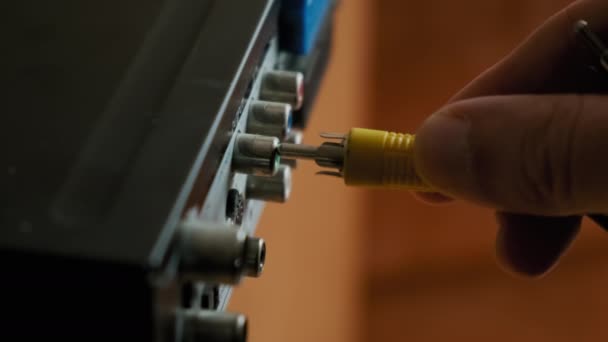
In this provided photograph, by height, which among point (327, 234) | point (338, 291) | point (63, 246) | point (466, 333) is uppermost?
point (63, 246)

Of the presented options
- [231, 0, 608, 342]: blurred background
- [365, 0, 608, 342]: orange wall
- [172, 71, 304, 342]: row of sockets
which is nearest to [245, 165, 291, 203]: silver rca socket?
[172, 71, 304, 342]: row of sockets

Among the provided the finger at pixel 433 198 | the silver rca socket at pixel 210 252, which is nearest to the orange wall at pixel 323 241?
the finger at pixel 433 198

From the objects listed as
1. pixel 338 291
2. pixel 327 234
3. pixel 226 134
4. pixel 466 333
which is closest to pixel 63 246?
pixel 226 134

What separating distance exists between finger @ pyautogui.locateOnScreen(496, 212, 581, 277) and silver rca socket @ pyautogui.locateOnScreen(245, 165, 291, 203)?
0.47 ft

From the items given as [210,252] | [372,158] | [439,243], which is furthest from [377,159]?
→ [439,243]

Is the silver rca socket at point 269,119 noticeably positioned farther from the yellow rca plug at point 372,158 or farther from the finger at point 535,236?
the finger at point 535,236

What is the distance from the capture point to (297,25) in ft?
1.34

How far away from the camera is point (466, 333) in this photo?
4.38 ft

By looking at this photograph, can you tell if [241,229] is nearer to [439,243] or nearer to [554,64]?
[554,64]

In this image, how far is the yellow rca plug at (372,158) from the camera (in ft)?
1.04

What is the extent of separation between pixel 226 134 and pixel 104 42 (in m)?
0.07

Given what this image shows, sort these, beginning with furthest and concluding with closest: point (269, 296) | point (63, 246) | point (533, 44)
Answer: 1. point (269, 296)
2. point (533, 44)
3. point (63, 246)

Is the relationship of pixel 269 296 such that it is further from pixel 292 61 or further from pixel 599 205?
pixel 599 205

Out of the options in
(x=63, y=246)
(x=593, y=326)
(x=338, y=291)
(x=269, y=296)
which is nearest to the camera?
(x=63, y=246)
